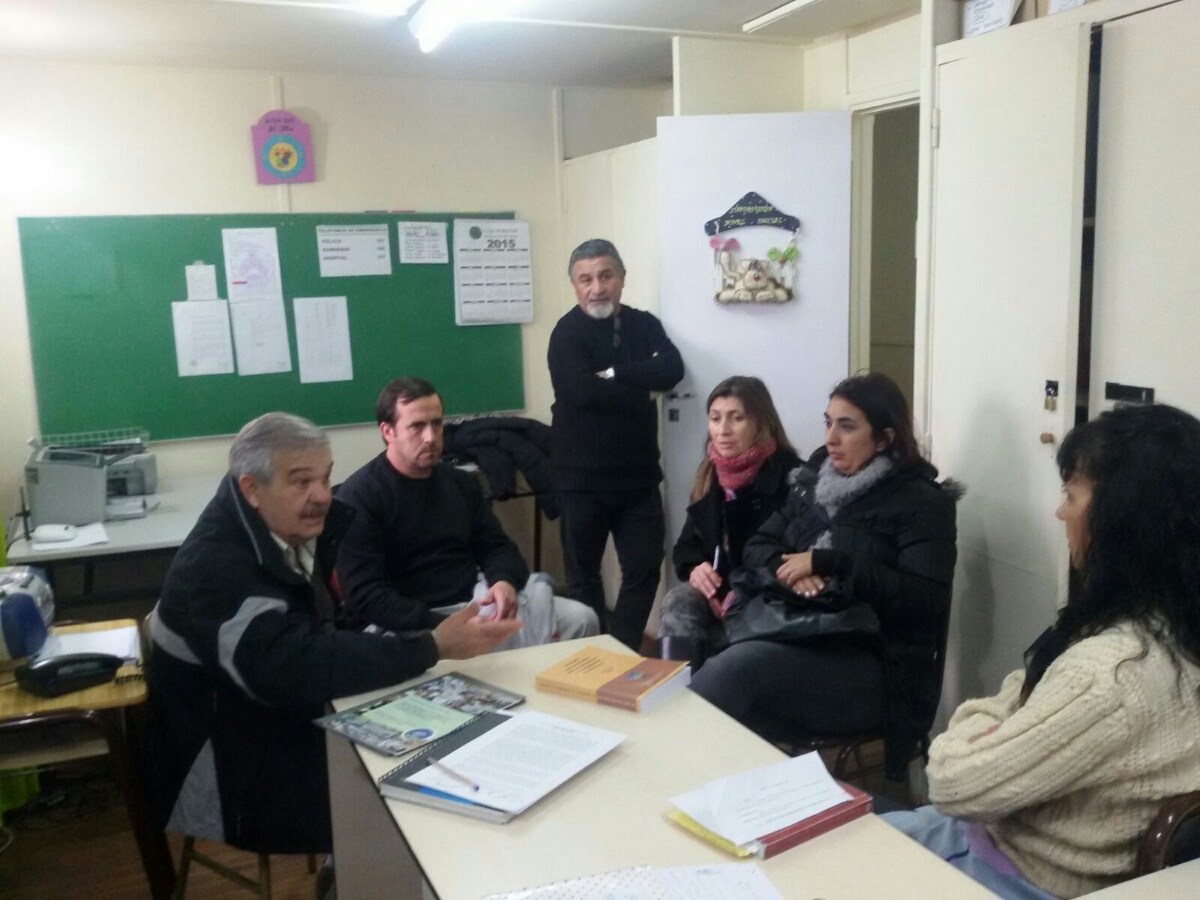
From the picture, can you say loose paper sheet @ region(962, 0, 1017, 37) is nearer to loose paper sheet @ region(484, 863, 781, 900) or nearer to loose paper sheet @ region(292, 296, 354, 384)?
loose paper sheet @ region(484, 863, 781, 900)

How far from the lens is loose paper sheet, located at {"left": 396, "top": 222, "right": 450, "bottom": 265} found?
4.61 meters

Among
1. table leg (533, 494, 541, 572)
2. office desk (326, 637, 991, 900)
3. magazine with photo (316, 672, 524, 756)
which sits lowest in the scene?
table leg (533, 494, 541, 572)

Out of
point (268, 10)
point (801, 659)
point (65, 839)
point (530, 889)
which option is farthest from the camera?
point (268, 10)

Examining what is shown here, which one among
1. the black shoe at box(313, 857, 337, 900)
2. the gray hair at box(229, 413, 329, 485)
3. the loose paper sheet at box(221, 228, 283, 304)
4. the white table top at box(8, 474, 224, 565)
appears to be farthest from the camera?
the loose paper sheet at box(221, 228, 283, 304)

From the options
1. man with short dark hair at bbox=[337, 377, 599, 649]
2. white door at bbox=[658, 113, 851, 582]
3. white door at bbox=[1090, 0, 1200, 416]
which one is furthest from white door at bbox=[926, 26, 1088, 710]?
man with short dark hair at bbox=[337, 377, 599, 649]

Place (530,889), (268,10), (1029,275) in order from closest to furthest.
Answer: (530,889) → (1029,275) → (268,10)

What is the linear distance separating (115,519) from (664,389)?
2.01 m

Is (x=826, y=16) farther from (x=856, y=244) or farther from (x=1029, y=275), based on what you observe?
(x=1029, y=275)

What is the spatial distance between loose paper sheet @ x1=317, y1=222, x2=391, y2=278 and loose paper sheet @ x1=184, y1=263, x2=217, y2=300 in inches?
17.8

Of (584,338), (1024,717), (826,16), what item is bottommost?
(1024,717)

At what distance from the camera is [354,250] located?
4531mm

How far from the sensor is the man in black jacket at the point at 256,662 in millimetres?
1853

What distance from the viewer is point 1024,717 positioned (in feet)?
4.62

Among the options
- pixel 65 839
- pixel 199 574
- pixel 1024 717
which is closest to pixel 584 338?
pixel 199 574
